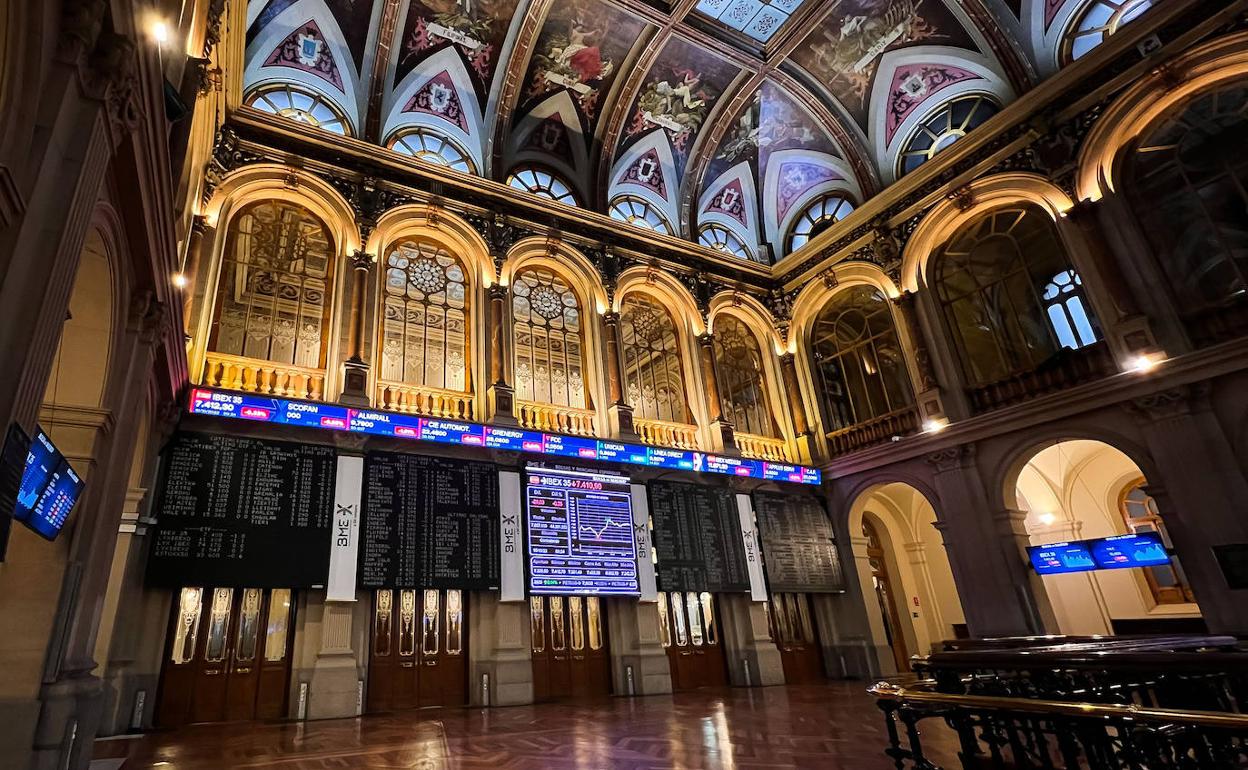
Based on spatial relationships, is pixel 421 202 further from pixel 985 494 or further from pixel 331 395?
pixel 985 494

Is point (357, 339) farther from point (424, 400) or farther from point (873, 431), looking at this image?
point (873, 431)

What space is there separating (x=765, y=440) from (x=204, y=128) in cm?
1159

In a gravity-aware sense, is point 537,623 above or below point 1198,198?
below

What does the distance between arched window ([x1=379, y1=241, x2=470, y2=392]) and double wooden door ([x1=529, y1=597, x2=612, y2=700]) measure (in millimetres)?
4177

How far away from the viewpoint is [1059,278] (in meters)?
12.1

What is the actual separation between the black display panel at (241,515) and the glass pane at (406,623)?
4.64ft

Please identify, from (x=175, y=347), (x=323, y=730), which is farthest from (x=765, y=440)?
(x=175, y=347)

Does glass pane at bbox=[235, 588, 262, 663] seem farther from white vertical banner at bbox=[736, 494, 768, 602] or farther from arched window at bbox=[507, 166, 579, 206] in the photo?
arched window at bbox=[507, 166, 579, 206]

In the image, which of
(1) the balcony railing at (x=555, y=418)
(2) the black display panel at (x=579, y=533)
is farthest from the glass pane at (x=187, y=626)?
(1) the balcony railing at (x=555, y=418)

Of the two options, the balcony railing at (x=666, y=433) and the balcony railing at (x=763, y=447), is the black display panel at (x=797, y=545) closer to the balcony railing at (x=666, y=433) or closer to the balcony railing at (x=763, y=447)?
the balcony railing at (x=763, y=447)

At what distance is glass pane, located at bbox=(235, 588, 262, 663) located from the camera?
8.23 metres

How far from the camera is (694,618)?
38.5 ft

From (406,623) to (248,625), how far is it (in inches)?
81.0

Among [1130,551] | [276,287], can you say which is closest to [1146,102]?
[1130,551]
